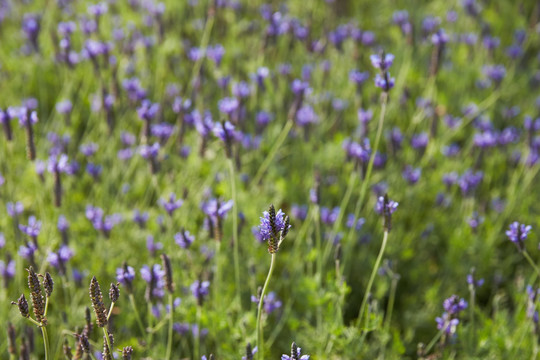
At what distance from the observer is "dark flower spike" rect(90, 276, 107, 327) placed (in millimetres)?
1502


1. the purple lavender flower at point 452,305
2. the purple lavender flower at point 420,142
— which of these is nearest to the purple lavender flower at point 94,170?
the purple lavender flower at point 420,142

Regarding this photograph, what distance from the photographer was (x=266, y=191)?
3.39m

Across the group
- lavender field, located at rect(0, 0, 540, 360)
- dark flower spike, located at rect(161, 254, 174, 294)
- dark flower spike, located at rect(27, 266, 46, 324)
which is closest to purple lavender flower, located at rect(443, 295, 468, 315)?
lavender field, located at rect(0, 0, 540, 360)

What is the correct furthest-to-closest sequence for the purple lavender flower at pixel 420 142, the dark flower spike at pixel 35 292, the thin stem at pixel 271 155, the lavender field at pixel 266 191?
the purple lavender flower at pixel 420 142, the thin stem at pixel 271 155, the lavender field at pixel 266 191, the dark flower spike at pixel 35 292

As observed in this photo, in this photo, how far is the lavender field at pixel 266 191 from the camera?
241 centimetres

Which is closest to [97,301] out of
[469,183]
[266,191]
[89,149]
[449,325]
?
[449,325]

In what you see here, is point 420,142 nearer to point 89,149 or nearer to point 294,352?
point 89,149

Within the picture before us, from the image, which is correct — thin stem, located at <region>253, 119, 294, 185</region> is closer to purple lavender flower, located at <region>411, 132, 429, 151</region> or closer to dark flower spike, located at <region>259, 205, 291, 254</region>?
purple lavender flower, located at <region>411, 132, 429, 151</region>

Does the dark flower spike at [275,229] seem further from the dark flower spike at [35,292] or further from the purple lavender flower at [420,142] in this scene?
the purple lavender flower at [420,142]

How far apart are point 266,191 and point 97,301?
192 centimetres

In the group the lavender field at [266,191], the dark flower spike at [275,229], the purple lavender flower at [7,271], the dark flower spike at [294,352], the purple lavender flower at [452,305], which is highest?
the lavender field at [266,191]

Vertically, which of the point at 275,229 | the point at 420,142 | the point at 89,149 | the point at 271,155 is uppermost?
the point at 420,142

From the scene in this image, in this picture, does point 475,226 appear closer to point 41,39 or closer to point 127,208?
point 127,208

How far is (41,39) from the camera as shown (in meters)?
4.73
